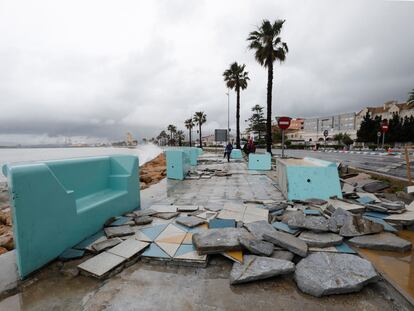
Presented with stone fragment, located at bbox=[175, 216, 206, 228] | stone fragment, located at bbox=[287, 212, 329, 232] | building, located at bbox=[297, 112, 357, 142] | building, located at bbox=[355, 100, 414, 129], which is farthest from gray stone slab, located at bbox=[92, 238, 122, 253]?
building, located at bbox=[297, 112, 357, 142]

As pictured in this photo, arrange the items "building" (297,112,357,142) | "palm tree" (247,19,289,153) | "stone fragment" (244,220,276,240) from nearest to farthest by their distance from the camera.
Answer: "stone fragment" (244,220,276,240) → "palm tree" (247,19,289,153) → "building" (297,112,357,142)

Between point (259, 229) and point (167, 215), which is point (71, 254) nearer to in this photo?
point (167, 215)

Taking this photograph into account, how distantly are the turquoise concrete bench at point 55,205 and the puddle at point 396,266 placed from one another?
4.09 m

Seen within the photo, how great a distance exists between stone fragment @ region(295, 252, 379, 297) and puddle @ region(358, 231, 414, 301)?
0.26m

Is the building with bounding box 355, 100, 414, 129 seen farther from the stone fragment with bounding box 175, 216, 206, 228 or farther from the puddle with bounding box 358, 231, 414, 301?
the stone fragment with bounding box 175, 216, 206, 228

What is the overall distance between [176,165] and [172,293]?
7.39m

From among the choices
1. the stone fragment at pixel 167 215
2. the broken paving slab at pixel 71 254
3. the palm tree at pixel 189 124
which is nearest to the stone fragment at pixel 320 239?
the stone fragment at pixel 167 215

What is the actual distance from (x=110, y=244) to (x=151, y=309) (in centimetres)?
146

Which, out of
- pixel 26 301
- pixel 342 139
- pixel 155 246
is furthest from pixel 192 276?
pixel 342 139

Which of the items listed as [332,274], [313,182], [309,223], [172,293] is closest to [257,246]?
[332,274]

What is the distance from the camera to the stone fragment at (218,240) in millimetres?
2832

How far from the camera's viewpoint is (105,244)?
312 centimetres

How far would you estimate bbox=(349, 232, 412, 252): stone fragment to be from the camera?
2960mm

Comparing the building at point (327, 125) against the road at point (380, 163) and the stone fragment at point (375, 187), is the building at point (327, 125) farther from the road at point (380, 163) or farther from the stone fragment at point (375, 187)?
the stone fragment at point (375, 187)
